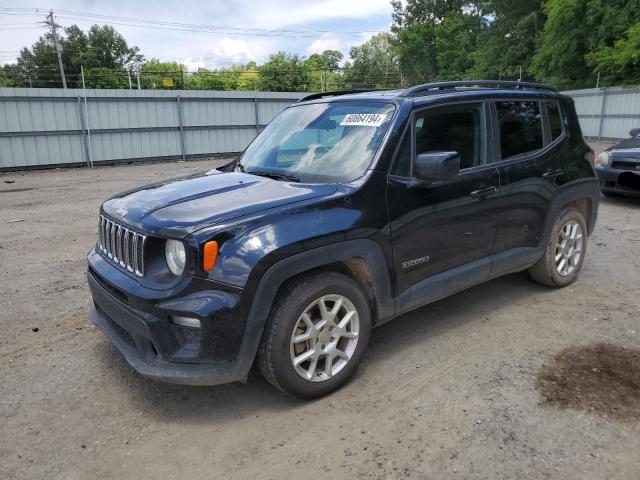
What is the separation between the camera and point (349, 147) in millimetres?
3588

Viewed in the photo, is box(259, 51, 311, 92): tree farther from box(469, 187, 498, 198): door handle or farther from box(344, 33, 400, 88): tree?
box(469, 187, 498, 198): door handle

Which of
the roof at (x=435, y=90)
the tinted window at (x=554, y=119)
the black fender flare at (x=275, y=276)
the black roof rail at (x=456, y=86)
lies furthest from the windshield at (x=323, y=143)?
the tinted window at (x=554, y=119)

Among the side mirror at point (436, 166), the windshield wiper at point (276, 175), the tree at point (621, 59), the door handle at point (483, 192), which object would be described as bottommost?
the door handle at point (483, 192)

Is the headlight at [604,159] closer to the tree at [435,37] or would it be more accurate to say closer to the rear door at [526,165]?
the rear door at [526,165]

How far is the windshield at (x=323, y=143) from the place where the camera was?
3502 millimetres

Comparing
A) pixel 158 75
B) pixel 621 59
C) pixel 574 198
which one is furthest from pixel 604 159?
pixel 158 75

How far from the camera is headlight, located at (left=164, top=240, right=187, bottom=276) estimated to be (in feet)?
9.20

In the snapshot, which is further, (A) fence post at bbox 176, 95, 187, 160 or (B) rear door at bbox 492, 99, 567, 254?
(A) fence post at bbox 176, 95, 187, 160

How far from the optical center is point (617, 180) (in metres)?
8.78

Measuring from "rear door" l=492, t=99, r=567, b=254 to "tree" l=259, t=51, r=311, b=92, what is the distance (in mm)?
54733

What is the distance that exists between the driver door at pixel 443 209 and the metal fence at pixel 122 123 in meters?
16.2

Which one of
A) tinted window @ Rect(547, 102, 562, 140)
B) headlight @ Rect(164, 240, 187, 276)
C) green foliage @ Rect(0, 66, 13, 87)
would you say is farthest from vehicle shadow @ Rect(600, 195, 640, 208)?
green foliage @ Rect(0, 66, 13, 87)

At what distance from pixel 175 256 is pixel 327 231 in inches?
34.4

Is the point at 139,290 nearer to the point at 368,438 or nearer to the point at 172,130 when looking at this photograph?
the point at 368,438
